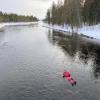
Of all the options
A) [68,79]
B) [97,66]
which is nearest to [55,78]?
[68,79]

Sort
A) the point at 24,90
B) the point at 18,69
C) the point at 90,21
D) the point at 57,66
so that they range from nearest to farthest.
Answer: the point at 24,90 → the point at 18,69 → the point at 57,66 → the point at 90,21

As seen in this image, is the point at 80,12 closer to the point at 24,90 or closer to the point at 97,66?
the point at 97,66

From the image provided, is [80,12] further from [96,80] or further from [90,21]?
[96,80]

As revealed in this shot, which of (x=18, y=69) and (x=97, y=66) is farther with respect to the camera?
(x=97, y=66)

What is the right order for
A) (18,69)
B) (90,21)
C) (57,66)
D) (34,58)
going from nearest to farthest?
(18,69), (57,66), (34,58), (90,21)

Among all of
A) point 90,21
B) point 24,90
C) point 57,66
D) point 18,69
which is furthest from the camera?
point 90,21

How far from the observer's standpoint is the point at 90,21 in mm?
76562

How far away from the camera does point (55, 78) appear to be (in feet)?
60.0

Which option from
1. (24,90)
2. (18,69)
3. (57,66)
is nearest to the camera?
(24,90)

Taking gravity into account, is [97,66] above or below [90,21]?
below

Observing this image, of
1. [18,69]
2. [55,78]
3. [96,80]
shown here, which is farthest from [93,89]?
[18,69]

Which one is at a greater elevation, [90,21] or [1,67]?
[90,21]

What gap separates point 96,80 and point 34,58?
10829 mm

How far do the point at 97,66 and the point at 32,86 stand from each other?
32.4ft
